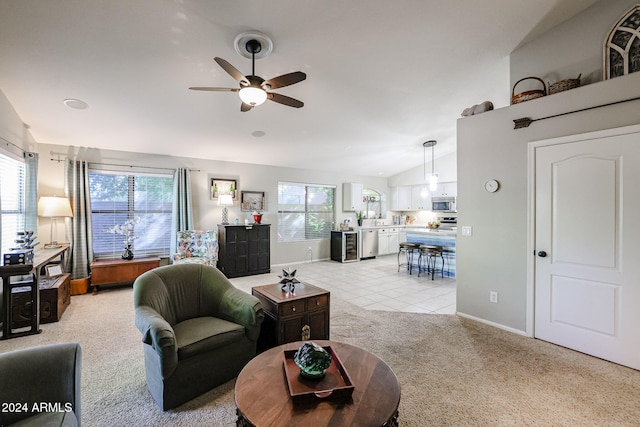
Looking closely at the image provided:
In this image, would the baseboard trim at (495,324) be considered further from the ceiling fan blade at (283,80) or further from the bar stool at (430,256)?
the ceiling fan blade at (283,80)

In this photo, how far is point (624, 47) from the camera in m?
2.60

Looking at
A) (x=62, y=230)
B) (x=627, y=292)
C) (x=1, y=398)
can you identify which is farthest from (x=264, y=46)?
(x=62, y=230)

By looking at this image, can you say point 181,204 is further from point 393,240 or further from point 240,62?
point 393,240

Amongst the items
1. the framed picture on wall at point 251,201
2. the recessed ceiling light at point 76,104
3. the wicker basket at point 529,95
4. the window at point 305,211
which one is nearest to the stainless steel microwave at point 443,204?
the window at point 305,211

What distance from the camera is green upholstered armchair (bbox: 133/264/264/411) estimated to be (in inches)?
74.5

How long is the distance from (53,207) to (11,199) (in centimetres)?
44

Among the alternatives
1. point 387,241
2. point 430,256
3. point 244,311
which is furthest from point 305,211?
point 244,311

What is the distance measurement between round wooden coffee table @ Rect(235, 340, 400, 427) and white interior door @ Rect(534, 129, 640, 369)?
2400 millimetres

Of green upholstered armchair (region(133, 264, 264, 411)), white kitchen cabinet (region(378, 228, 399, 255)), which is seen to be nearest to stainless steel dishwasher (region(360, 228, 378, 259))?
white kitchen cabinet (region(378, 228, 399, 255))

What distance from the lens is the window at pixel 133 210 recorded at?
4.95 m

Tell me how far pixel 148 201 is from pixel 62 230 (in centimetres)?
131

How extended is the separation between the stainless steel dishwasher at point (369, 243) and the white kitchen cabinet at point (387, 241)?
163 mm

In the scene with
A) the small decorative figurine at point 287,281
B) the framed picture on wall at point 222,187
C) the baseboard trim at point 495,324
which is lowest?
the baseboard trim at point 495,324

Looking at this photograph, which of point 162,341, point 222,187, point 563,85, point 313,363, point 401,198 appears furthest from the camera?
point 401,198
